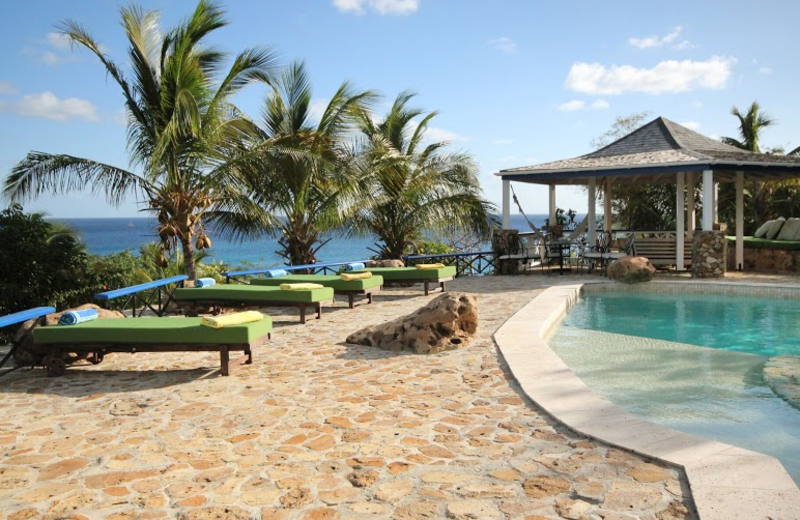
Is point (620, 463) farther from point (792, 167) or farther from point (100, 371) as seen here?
point (792, 167)

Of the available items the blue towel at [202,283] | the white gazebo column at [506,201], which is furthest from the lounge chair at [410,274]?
the white gazebo column at [506,201]

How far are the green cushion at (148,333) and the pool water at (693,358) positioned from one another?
3.54 metres

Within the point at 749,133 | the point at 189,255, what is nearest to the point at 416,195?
the point at 189,255

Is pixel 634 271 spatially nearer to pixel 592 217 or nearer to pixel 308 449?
pixel 592 217

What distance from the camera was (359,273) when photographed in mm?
10914

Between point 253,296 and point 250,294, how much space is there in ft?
0.18

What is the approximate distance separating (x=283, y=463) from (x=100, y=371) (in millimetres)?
3718

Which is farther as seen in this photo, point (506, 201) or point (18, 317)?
point (506, 201)

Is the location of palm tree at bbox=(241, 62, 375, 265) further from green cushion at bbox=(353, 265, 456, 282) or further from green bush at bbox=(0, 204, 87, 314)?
green bush at bbox=(0, 204, 87, 314)

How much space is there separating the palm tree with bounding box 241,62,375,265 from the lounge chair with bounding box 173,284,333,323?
2825 mm

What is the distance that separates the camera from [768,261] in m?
16.2

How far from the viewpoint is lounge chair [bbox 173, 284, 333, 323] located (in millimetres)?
9031

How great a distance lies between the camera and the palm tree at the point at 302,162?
38.4ft

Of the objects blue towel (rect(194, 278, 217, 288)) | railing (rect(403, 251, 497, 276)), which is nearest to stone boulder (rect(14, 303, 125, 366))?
blue towel (rect(194, 278, 217, 288))
